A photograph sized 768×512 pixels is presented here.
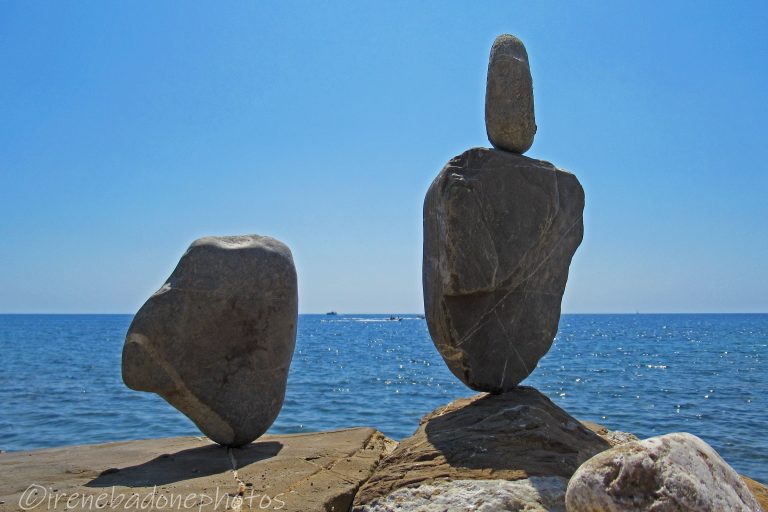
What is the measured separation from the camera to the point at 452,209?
21.2 ft

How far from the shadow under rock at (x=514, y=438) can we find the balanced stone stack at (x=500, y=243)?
437 mm

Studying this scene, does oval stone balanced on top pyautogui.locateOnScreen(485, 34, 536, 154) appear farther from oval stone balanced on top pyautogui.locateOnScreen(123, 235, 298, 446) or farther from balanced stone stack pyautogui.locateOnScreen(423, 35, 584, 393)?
oval stone balanced on top pyautogui.locateOnScreen(123, 235, 298, 446)

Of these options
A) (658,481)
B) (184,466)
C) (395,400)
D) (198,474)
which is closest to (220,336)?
(184,466)

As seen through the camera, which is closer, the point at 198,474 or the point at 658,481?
the point at 658,481

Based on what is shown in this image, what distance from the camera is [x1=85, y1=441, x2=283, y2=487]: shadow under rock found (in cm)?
591

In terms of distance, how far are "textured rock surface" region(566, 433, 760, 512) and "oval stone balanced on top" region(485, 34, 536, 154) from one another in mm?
3585

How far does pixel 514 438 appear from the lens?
5.99 meters

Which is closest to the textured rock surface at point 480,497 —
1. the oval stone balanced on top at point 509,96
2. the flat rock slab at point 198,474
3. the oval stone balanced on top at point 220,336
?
the flat rock slab at point 198,474

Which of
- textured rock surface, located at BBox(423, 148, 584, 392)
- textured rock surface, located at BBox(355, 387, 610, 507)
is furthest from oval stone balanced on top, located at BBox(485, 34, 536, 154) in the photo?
textured rock surface, located at BBox(355, 387, 610, 507)

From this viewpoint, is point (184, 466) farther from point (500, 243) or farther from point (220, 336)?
point (500, 243)

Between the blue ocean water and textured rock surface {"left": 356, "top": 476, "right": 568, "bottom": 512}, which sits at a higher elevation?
textured rock surface {"left": 356, "top": 476, "right": 568, "bottom": 512}

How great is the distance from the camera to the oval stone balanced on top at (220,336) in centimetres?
670

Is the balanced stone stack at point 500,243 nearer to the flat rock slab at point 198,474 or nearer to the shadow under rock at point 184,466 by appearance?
the flat rock slab at point 198,474

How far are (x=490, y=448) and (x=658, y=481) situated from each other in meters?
1.84
